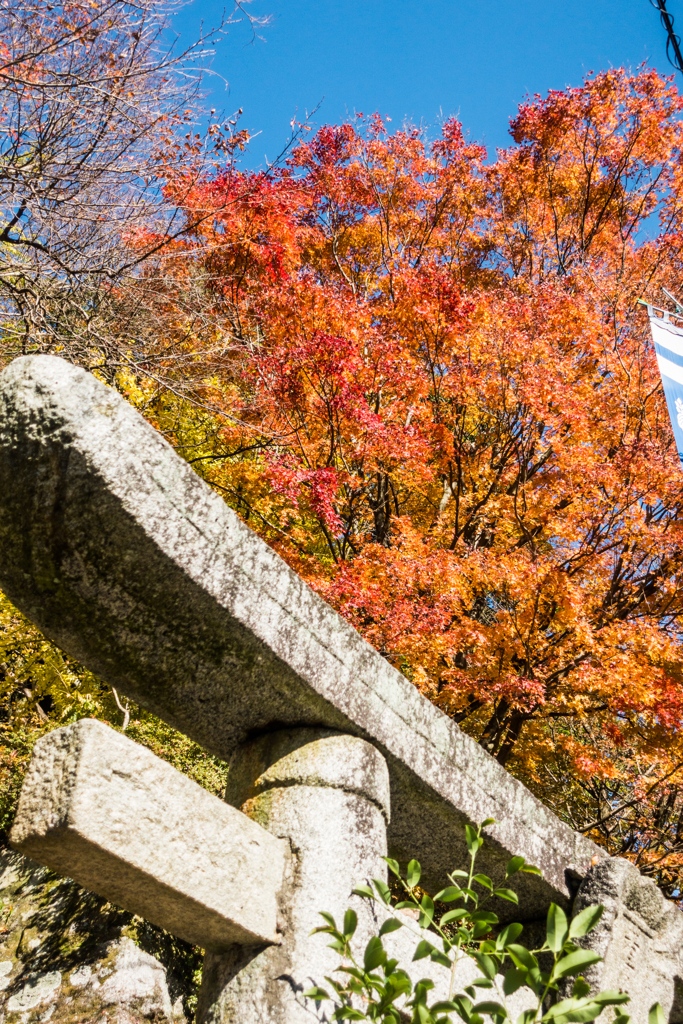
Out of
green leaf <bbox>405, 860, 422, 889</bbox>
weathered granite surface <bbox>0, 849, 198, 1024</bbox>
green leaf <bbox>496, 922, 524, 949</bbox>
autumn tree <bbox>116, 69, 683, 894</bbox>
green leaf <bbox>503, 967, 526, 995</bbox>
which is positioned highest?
autumn tree <bbox>116, 69, 683, 894</bbox>

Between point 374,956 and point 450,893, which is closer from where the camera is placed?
point 374,956

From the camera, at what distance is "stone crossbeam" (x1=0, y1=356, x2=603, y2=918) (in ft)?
5.65

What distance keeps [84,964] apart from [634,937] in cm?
592

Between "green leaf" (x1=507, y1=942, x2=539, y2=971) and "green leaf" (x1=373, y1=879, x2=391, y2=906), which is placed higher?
"green leaf" (x1=373, y1=879, x2=391, y2=906)

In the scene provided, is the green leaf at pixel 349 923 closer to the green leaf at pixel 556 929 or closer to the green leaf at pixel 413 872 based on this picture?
the green leaf at pixel 413 872

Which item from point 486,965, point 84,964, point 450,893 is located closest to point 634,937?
point 450,893

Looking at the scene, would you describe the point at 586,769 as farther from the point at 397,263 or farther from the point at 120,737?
the point at 397,263

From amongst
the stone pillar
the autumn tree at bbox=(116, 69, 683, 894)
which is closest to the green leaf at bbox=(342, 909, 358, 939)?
the stone pillar

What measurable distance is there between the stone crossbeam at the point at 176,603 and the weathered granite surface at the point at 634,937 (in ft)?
2.10

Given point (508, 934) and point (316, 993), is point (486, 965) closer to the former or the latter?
point (508, 934)

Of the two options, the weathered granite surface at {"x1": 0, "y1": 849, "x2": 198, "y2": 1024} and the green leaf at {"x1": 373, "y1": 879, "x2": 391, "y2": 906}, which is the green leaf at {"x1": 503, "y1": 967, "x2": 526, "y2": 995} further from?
the weathered granite surface at {"x1": 0, "y1": 849, "x2": 198, "y2": 1024}

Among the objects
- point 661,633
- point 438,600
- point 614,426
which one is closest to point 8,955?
point 438,600

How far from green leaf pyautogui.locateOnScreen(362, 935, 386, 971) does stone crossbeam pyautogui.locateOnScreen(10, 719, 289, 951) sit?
38cm

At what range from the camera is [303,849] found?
2.07m
